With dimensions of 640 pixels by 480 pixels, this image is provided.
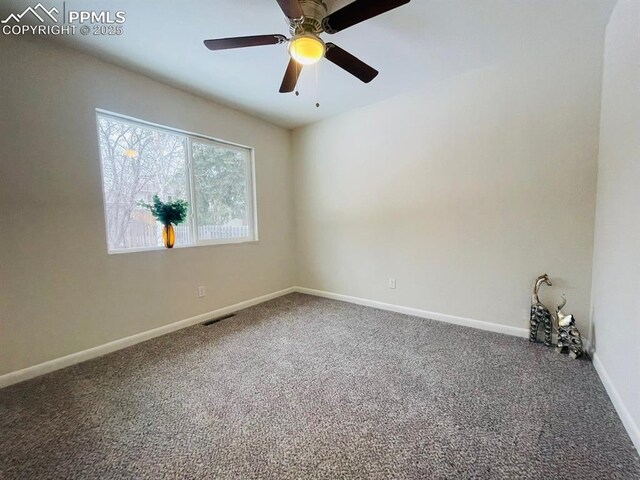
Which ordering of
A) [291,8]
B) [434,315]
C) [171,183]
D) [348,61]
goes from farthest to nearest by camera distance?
[434,315]
[171,183]
[348,61]
[291,8]

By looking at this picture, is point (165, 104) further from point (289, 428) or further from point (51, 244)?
point (289, 428)

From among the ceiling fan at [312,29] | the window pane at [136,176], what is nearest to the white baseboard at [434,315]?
the window pane at [136,176]

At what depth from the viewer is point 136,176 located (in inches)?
99.5

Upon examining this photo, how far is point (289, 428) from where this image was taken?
1.42 m

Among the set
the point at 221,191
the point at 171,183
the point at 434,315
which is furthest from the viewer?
the point at 221,191

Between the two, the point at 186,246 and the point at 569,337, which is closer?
the point at 569,337

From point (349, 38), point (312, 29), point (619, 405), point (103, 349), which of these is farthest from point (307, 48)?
point (103, 349)

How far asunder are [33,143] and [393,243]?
3.26m

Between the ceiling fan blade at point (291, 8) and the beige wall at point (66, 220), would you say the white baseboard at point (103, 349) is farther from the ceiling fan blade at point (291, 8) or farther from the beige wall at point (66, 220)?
the ceiling fan blade at point (291, 8)

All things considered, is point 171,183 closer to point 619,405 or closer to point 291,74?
point 291,74

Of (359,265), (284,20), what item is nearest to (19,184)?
(284,20)

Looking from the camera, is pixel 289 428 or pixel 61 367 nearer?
pixel 289 428

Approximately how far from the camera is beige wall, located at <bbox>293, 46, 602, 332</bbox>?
7.08ft

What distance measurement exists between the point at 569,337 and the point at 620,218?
1.05 m
